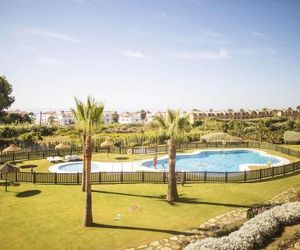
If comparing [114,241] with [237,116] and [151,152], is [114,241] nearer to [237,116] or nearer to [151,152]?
[151,152]

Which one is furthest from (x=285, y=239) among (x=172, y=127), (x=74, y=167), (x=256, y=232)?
(x=74, y=167)

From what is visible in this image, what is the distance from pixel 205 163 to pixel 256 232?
2437 cm

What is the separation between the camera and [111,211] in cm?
1584

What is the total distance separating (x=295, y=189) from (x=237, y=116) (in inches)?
4428

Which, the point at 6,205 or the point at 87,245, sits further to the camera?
the point at 6,205

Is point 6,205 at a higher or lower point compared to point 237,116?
lower

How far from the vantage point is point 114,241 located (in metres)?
12.3

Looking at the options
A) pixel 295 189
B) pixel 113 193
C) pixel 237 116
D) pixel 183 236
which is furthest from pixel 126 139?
pixel 237 116

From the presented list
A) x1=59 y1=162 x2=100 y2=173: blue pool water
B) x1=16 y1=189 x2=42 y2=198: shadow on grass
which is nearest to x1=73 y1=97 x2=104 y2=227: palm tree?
x1=16 y1=189 x2=42 y2=198: shadow on grass

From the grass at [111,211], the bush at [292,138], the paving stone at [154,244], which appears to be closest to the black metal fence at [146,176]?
the grass at [111,211]

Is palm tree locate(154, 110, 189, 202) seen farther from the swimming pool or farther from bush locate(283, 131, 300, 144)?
bush locate(283, 131, 300, 144)

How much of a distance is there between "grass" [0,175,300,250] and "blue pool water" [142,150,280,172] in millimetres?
11568

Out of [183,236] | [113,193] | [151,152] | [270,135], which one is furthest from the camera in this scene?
[270,135]

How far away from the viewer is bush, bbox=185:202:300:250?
417 inches
